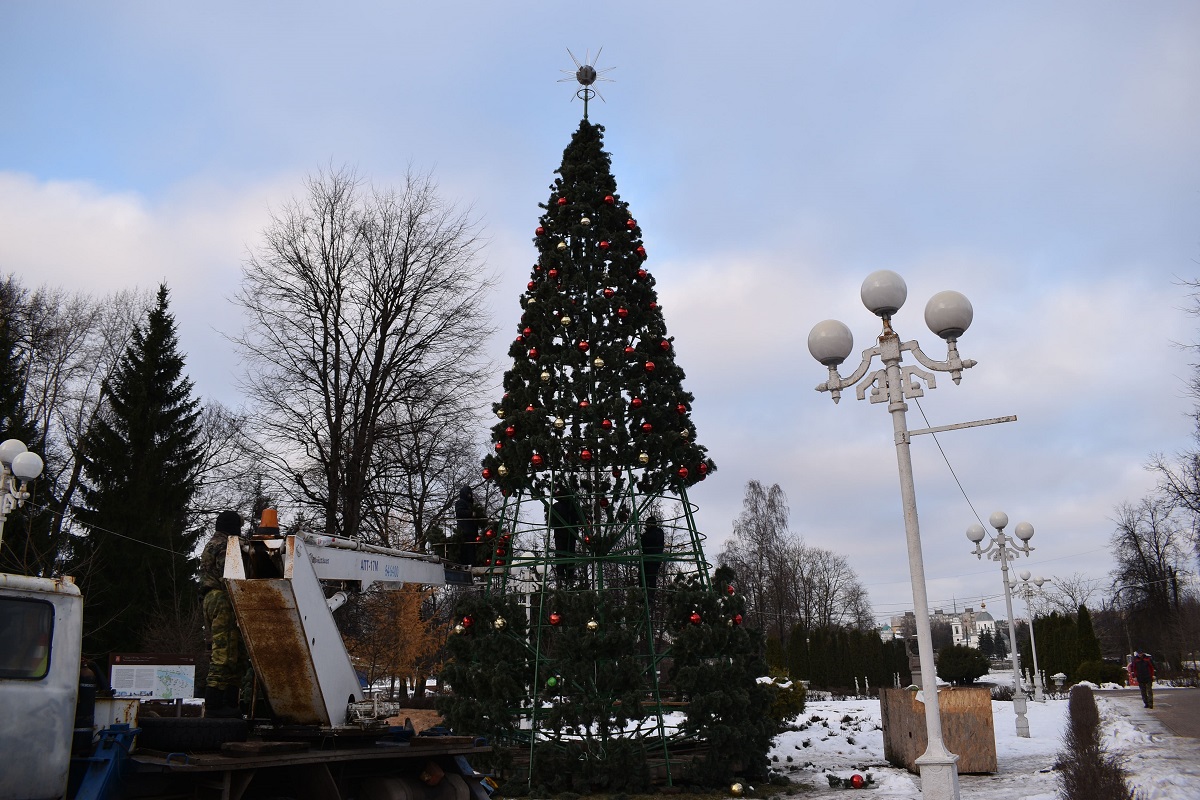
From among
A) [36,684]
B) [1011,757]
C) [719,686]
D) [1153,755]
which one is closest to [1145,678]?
[1011,757]

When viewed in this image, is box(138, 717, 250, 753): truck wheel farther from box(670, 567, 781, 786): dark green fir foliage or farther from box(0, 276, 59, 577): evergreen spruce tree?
box(0, 276, 59, 577): evergreen spruce tree

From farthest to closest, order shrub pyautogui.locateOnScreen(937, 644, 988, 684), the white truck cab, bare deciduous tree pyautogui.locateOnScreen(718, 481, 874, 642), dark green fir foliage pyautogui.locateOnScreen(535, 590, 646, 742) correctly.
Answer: bare deciduous tree pyautogui.locateOnScreen(718, 481, 874, 642) → shrub pyautogui.locateOnScreen(937, 644, 988, 684) → dark green fir foliage pyautogui.locateOnScreen(535, 590, 646, 742) → the white truck cab

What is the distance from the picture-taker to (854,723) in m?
21.2

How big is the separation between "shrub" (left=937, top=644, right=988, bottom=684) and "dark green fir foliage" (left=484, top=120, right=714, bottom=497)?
23.6 meters

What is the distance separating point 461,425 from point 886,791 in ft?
50.4

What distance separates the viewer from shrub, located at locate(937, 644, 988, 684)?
106 ft

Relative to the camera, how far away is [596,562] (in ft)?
43.1

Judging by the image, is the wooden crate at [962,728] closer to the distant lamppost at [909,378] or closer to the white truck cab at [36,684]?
the distant lamppost at [909,378]

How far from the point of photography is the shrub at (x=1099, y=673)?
36.3 metres

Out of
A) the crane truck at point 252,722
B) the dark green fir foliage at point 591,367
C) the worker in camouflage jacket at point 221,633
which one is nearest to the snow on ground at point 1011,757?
the dark green fir foliage at point 591,367

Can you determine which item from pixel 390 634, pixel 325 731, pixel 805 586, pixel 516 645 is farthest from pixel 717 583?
pixel 805 586

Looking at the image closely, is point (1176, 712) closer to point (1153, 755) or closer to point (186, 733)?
point (1153, 755)

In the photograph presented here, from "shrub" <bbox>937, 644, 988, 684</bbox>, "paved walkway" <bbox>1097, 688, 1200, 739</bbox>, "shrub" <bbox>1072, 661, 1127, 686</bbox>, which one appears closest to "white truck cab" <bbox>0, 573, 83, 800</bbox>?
"paved walkway" <bbox>1097, 688, 1200, 739</bbox>

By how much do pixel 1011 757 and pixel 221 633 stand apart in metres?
14.1
